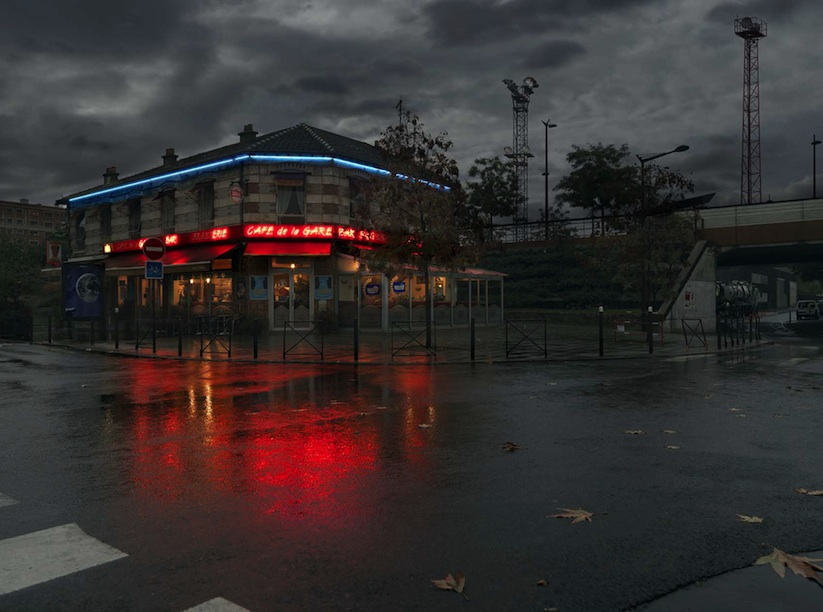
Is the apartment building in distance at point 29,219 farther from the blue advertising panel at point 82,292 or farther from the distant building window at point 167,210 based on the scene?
the blue advertising panel at point 82,292

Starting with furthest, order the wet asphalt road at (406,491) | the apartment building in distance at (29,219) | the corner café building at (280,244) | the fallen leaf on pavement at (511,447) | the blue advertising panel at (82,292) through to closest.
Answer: the apartment building in distance at (29,219) < the corner café building at (280,244) < the blue advertising panel at (82,292) < the fallen leaf on pavement at (511,447) < the wet asphalt road at (406,491)

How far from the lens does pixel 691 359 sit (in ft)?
57.1

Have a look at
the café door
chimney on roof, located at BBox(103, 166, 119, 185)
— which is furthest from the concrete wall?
chimney on roof, located at BBox(103, 166, 119, 185)

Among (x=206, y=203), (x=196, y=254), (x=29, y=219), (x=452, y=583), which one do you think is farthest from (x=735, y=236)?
(x=29, y=219)

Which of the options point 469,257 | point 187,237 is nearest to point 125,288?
point 187,237

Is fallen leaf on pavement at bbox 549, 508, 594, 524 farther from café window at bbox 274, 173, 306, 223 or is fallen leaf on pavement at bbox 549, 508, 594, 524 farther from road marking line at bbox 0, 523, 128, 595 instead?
café window at bbox 274, 173, 306, 223

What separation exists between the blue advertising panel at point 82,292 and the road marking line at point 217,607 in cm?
2483

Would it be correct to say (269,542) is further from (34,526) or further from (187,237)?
(187,237)

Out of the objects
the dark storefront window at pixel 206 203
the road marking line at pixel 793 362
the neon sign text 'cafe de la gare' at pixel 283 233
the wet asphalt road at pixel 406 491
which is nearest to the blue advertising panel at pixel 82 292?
the neon sign text 'cafe de la gare' at pixel 283 233

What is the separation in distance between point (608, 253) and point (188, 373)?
2448 cm

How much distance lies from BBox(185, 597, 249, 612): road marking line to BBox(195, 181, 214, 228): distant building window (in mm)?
28754

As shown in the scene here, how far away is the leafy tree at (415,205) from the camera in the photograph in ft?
66.5

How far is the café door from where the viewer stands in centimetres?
2905

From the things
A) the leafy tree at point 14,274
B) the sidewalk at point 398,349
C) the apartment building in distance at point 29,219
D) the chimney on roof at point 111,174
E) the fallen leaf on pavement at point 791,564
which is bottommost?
the fallen leaf on pavement at point 791,564
